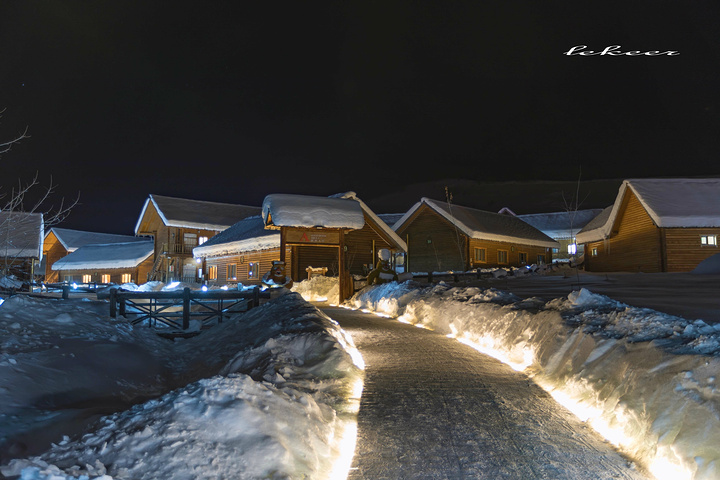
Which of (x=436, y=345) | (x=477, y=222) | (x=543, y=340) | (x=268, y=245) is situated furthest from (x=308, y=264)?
(x=543, y=340)

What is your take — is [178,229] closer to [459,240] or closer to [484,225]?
[459,240]

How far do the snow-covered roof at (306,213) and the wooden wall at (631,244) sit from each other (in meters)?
17.3

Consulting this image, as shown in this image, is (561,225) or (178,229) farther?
(561,225)

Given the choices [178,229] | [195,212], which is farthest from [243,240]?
[195,212]

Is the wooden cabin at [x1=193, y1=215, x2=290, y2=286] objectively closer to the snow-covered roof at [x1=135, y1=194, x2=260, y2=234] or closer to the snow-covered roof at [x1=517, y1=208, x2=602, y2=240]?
the snow-covered roof at [x1=135, y1=194, x2=260, y2=234]

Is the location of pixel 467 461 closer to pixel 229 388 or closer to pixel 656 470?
pixel 656 470

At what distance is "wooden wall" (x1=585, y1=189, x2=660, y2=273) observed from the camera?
28281mm

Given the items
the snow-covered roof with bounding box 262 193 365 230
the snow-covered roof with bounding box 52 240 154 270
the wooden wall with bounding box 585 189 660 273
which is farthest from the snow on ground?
the snow-covered roof with bounding box 52 240 154 270

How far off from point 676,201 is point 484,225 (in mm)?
13618

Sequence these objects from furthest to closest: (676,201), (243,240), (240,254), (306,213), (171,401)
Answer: (240,254), (243,240), (676,201), (306,213), (171,401)

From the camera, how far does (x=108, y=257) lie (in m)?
48.7

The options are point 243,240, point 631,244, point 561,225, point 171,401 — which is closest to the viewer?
point 171,401

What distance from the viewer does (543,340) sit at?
8281mm

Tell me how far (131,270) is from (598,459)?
49.4 metres
